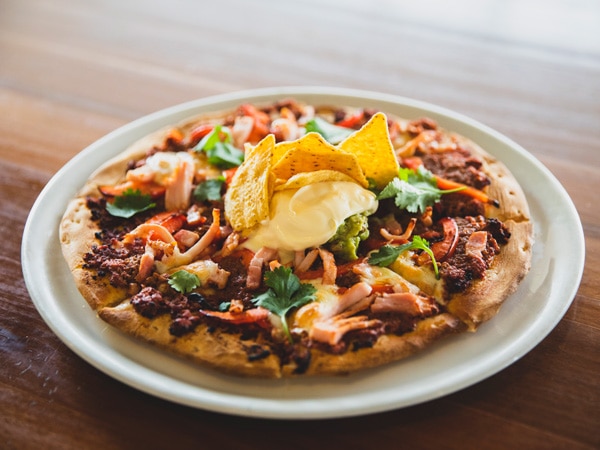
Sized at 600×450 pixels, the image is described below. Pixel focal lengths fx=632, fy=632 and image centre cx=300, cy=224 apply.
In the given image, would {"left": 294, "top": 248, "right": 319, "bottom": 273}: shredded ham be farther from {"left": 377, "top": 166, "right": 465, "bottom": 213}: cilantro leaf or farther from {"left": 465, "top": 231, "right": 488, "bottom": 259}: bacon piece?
{"left": 465, "top": 231, "right": 488, "bottom": 259}: bacon piece

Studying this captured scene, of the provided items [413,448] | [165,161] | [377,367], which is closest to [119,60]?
[165,161]

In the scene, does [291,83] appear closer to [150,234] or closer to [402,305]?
[150,234]

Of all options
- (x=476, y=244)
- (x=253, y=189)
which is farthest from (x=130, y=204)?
(x=476, y=244)

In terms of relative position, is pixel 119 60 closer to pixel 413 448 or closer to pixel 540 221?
pixel 540 221

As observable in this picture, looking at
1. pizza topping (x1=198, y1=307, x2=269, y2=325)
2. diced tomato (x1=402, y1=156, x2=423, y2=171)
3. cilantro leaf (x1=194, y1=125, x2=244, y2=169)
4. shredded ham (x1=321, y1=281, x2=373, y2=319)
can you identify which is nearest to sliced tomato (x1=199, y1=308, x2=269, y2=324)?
pizza topping (x1=198, y1=307, x2=269, y2=325)

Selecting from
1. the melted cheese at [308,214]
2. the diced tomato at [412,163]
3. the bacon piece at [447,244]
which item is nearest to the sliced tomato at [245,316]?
the melted cheese at [308,214]

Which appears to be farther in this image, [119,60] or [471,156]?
[119,60]
